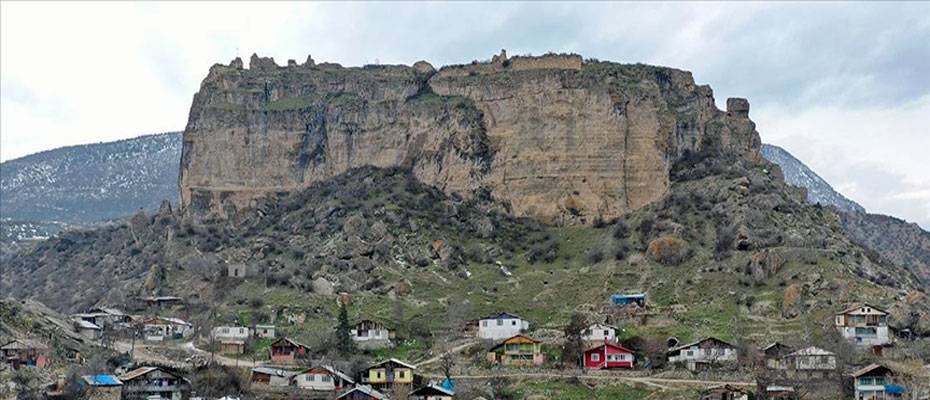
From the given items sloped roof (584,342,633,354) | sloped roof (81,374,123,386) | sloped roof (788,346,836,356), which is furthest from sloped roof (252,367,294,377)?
sloped roof (788,346,836,356)

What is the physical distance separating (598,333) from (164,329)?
2735 centimetres

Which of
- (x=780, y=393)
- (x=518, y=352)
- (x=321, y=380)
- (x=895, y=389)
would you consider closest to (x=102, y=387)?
(x=321, y=380)

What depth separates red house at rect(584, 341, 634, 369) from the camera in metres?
72.2

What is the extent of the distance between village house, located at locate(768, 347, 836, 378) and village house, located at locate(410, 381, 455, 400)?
56.3ft

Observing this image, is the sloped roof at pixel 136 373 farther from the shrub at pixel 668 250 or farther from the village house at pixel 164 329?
the shrub at pixel 668 250

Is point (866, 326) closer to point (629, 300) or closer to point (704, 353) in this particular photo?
point (704, 353)

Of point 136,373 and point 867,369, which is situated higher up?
point 136,373

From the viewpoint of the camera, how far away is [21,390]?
64.6 meters

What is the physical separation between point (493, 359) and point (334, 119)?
132 feet

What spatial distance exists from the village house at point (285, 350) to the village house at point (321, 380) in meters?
6.69

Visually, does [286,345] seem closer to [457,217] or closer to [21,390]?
[21,390]

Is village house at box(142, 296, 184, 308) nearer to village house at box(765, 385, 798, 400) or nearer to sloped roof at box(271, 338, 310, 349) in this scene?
sloped roof at box(271, 338, 310, 349)

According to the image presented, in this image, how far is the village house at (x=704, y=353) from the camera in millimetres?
71188

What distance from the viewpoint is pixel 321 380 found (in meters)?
69.8
